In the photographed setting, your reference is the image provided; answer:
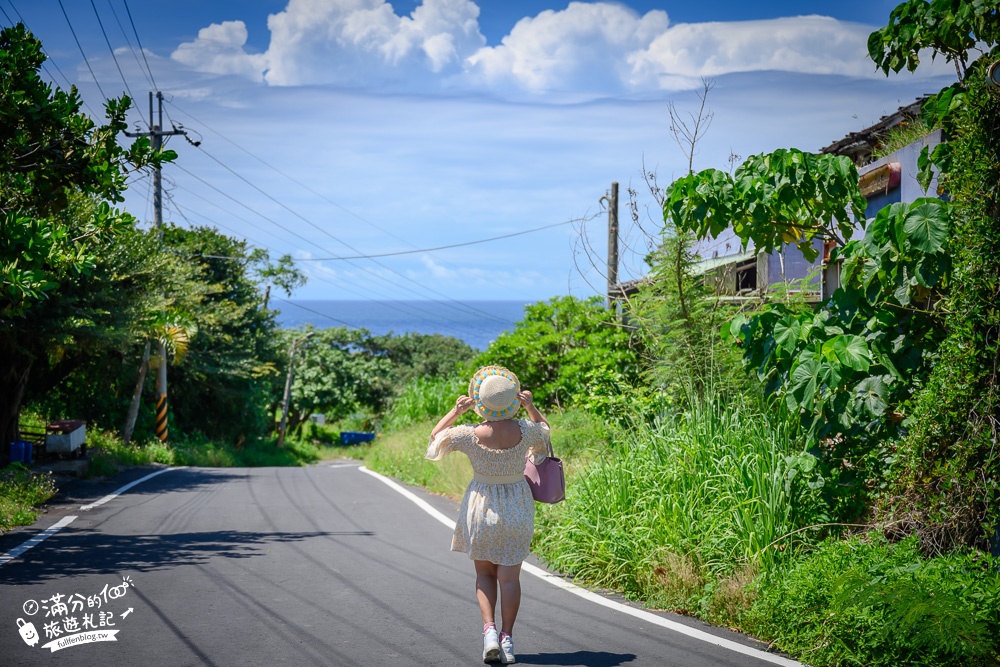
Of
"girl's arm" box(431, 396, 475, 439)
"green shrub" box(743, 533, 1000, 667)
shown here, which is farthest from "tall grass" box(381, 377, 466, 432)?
"green shrub" box(743, 533, 1000, 667)

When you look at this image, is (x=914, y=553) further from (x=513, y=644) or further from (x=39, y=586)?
(x=39, y=586)

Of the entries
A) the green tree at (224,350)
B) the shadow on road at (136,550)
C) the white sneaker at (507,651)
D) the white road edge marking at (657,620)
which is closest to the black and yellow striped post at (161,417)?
the green tree at (224,350)

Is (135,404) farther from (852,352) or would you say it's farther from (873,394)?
(852,352)

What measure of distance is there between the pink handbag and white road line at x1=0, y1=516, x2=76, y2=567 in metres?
5.81

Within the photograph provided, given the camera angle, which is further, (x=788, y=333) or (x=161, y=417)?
(x=161, y=417)

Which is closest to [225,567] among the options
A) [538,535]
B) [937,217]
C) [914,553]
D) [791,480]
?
[538,535]

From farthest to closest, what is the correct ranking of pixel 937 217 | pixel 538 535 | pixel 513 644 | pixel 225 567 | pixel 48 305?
1. pixel 48 305
2. pixel 538 535
3. pixel 225 567
4. pixel 937 217
5. pixel 513 644

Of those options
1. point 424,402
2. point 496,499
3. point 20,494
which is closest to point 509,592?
point 496,499

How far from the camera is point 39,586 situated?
26.3ft

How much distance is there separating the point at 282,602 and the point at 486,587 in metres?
2.28

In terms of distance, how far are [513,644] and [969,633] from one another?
278 centimetres

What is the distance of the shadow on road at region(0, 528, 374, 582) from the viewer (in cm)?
891

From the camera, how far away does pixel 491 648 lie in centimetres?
589

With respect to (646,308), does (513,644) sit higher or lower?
lower
